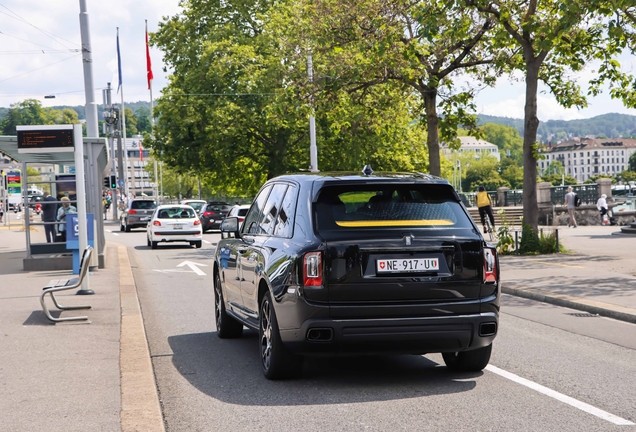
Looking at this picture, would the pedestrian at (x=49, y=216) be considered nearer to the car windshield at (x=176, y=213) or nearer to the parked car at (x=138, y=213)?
the car windshield at (x=176, y=213)

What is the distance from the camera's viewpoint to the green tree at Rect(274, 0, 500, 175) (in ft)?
72.5

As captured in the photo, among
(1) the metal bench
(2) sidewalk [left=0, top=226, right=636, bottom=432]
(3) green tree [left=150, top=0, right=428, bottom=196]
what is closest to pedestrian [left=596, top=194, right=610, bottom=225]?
(3) green tree [left=150, top=0, right=428, bottom=196]

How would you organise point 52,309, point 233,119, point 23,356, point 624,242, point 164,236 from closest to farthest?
point 23,356 < point 52,309 < point 624,242 < point 164,236 < point 233,119

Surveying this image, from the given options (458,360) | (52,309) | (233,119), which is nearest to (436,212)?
(458,360)

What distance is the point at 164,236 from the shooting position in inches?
1216

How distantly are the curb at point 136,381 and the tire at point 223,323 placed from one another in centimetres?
82

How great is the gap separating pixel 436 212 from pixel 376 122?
20296mm

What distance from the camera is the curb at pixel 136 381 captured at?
580 cm

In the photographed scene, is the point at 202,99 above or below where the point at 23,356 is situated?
above

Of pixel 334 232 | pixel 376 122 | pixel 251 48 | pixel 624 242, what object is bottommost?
pixel 624 242

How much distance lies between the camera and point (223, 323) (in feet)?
32.1

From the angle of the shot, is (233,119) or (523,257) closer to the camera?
(523,257)

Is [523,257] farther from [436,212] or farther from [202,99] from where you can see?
[202,99]

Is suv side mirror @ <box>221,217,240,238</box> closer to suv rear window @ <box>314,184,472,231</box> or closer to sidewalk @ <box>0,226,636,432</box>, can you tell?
sidewalk @ <box>0,226,636,432</box>
